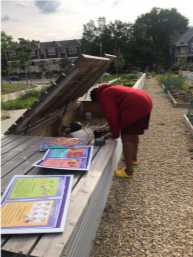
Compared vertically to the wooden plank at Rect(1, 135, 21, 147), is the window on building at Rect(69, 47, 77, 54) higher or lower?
higher

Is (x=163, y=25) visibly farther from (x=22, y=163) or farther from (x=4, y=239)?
(x=4, y=239)

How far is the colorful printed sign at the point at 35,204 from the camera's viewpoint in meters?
1.27

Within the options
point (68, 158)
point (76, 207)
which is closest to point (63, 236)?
point (76, 207)

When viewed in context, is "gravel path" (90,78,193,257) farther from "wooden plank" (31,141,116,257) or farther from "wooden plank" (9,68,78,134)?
"wooden plank" (9,68,78,134)

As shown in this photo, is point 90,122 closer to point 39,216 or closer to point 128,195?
point 128,195

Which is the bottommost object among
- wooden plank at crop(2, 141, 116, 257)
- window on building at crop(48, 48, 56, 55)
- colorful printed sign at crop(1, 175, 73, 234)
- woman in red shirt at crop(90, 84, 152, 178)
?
wooden plank at crop(2, 141, 116, 257)

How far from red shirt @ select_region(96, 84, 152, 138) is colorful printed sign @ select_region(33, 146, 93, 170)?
1.60 feet

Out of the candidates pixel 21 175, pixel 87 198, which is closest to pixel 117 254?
pixel 87 198

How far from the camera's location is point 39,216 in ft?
4.41

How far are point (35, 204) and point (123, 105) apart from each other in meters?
1.61

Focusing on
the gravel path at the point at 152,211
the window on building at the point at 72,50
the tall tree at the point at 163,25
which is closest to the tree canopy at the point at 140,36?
the tall tree at the point at 163,25

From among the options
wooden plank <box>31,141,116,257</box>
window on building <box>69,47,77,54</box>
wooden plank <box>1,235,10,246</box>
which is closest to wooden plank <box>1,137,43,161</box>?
wooden plank <box>31,141,116,257</box>

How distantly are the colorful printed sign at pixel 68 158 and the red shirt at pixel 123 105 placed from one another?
487mm

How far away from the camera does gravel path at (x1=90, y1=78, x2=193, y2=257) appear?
2.03 m
